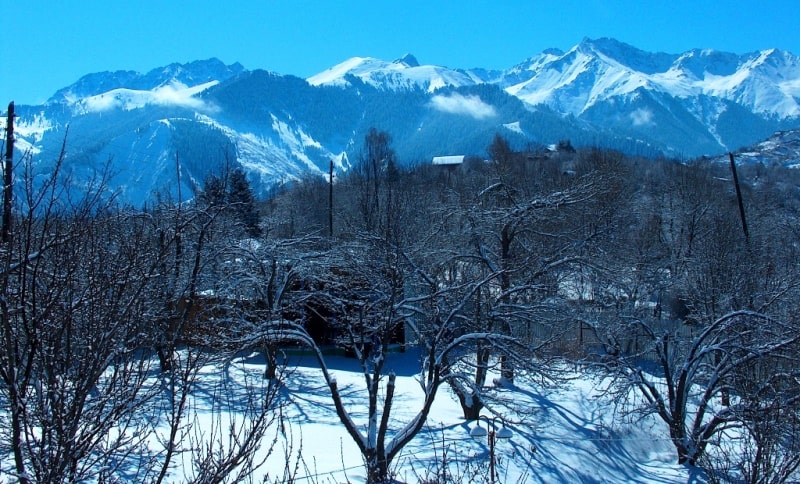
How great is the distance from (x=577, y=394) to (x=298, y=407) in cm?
758

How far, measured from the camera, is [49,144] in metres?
200

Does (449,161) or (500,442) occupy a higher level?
(449,161)

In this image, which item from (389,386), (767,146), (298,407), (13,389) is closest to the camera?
(13,389)

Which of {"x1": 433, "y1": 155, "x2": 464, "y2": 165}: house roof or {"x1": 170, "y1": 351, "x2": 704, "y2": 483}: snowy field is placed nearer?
{"x1": 170, "y1": 351, "x2": 704, "y2": 483}: snowy field

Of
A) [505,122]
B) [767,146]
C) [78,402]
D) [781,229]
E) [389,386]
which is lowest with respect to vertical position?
[389,386]

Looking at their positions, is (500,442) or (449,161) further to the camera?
(449,161)

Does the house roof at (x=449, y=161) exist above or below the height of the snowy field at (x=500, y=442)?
above

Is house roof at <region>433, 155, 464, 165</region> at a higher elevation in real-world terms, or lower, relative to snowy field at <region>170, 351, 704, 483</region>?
higher

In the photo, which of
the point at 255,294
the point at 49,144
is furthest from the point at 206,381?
the point at 49,144

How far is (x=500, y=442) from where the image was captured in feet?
41.1

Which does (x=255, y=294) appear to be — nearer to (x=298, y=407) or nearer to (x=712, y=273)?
(x=298, y=407)

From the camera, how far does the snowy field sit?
35.9 feet

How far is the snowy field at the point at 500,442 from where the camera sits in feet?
35.9

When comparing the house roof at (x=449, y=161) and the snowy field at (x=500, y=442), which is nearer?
the snowy field at (x=500, y=442)
